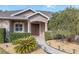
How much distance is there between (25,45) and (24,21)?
0.41 metres

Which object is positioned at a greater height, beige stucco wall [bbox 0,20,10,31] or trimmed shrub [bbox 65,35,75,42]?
beige stucco wall [bbox 0,20,10,31]

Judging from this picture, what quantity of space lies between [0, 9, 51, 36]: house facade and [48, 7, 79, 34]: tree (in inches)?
4.9

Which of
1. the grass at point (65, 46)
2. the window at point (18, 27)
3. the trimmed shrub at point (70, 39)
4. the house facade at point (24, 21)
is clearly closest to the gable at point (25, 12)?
the house facade at point (24, 21)

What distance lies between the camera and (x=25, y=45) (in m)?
3.11

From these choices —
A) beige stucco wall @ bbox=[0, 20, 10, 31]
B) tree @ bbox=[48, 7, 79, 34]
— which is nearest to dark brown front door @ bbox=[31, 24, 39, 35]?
tree @ bbox=[48, 7, 79, 34]

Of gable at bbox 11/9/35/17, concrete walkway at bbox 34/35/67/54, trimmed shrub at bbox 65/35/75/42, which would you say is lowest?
concrete walkway at bbox 34/35/67/54

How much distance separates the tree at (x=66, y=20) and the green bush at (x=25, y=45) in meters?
0.42

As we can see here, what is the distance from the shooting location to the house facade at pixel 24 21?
10.3 feet

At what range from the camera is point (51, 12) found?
127 inches

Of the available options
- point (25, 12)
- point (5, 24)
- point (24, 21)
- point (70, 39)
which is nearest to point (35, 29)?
point (24, 21)

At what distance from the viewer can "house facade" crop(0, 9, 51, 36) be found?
10.3 feet

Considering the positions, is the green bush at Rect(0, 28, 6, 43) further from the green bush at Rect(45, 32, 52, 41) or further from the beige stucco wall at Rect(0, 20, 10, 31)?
the green bush at Rect(45, 32, 52, 41)
